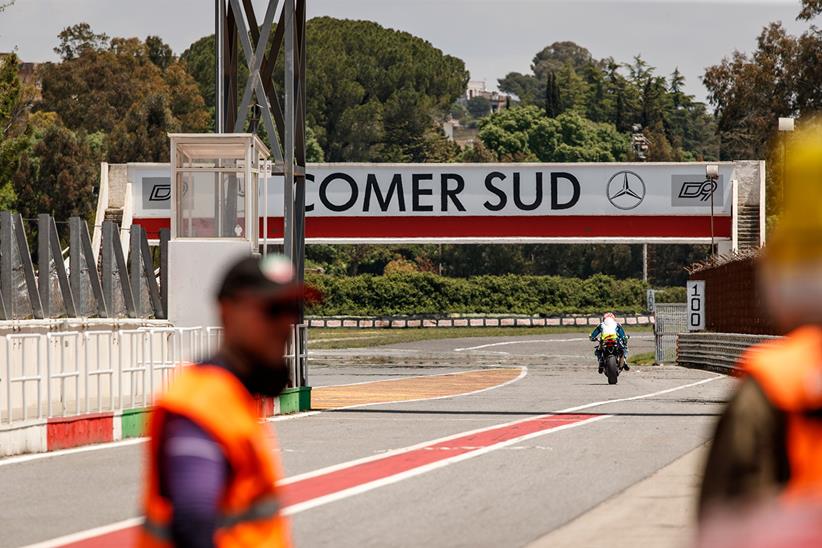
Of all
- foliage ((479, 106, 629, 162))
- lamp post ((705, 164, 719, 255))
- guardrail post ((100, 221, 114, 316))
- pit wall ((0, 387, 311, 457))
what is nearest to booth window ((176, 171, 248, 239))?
guardrail post ((100, 221, 114, 316))

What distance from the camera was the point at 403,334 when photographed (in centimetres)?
7925

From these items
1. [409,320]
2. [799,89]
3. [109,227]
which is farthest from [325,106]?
[109,227]

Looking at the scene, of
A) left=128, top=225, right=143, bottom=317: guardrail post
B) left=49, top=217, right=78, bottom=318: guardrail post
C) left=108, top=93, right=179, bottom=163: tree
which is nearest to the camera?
left=49, top=217, right=78, bottom=318: guardrail post

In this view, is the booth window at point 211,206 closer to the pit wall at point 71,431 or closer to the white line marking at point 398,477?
the pit wall at point 71,431

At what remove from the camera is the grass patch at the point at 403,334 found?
69.3 meters

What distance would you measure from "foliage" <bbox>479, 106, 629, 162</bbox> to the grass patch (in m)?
37.9

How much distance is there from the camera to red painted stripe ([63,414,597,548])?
11884mm

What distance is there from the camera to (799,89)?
77.4 metres

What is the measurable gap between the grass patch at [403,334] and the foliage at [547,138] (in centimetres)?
3788

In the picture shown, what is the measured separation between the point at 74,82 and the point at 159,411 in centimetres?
11254

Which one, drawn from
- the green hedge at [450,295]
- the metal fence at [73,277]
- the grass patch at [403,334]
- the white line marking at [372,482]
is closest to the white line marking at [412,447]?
the white line marking at [372,482]

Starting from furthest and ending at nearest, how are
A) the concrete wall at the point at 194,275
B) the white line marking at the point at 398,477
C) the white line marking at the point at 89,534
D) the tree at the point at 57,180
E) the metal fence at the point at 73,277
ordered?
1. the tree at the point at 57,180
2. the concrete wall at the point at 194,275
3. the metal fence at the point at 73,277
4. the white line marking at the point at 398,477
5. the white line marking at the point at 89,534

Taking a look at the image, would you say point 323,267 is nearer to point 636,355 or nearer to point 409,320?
point 409,320

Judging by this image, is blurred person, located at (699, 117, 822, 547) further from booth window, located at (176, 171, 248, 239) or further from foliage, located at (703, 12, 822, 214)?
foliage, located at (703, 12, 822, 214)
